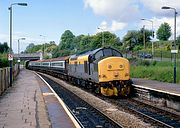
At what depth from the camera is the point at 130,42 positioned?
340 feet

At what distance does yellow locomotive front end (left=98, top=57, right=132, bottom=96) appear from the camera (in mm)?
22719

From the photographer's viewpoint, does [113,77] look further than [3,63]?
No

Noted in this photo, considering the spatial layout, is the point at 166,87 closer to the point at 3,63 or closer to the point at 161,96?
the point at 161,96

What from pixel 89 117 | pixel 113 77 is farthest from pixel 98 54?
pixel 89 117

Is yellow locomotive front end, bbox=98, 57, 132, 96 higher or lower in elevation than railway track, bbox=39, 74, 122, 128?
higher

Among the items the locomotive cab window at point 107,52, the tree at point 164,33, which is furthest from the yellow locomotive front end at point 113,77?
A: the tree at point 164,33

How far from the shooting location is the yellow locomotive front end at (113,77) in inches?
894

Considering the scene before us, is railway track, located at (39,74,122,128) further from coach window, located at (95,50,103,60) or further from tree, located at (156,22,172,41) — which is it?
tree, located at (156,22,172,41)

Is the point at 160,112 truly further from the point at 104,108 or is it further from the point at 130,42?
the point at 130,42

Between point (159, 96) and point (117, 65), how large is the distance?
3867mm

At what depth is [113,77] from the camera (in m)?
22.8

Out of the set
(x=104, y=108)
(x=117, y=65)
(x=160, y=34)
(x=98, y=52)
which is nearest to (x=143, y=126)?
(x=104, y=108)

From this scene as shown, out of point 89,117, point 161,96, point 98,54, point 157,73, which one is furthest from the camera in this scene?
point 157,73

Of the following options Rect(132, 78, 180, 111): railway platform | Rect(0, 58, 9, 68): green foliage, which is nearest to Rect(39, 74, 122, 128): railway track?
Rect(132, 78, 180, 111): railway platform
